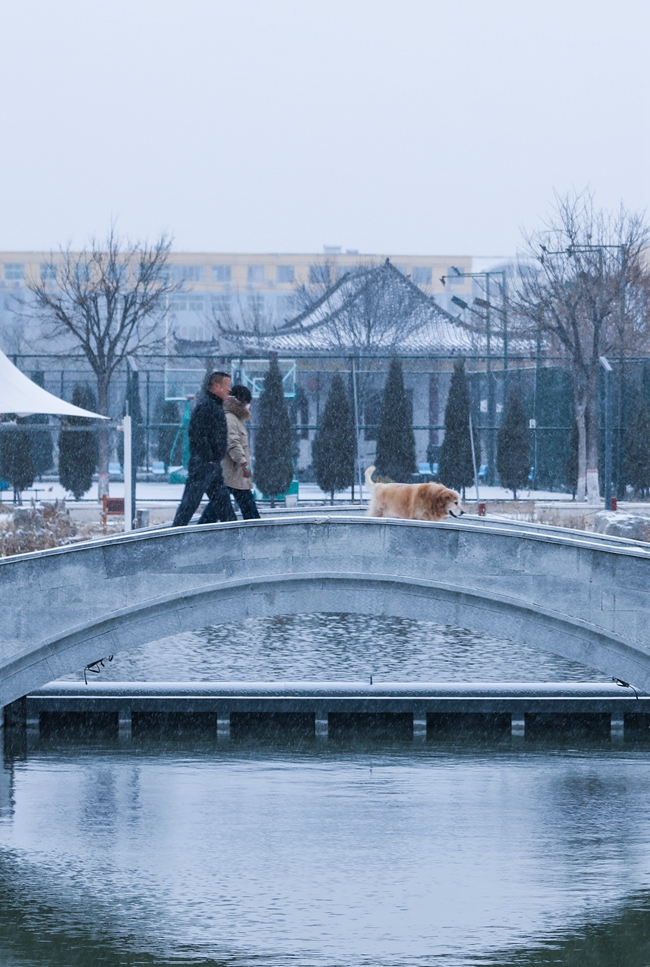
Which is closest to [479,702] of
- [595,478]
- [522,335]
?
[595,478]

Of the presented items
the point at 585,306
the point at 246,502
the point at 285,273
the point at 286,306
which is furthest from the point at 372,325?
the point at 285,273

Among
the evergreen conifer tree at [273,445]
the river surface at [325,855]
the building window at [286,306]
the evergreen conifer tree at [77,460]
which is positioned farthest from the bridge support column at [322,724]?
the building window at [286,306]

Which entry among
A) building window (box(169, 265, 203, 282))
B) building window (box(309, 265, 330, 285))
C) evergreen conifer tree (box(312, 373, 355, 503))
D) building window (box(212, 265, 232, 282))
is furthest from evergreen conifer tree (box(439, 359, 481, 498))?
building window (box(212, 265, 232, 282))

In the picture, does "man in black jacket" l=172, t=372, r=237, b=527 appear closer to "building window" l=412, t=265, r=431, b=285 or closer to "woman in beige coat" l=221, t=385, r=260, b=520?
"woman in beige coat" l=221, t=385, r=260, b=520

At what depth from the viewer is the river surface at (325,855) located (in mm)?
10031

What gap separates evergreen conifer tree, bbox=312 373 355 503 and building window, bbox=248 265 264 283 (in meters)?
70.6

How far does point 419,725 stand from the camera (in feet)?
50.2

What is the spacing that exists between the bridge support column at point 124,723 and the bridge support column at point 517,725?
13.1 ft

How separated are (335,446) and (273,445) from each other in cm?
152

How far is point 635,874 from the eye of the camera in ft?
36.8

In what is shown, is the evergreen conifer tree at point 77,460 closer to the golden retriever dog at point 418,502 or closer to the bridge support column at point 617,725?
the bridge support column at point 617,725

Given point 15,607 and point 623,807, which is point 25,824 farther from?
point 623,807

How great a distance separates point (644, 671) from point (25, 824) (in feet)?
17.5

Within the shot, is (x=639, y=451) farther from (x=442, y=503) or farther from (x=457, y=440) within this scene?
(x=442, y=503)
